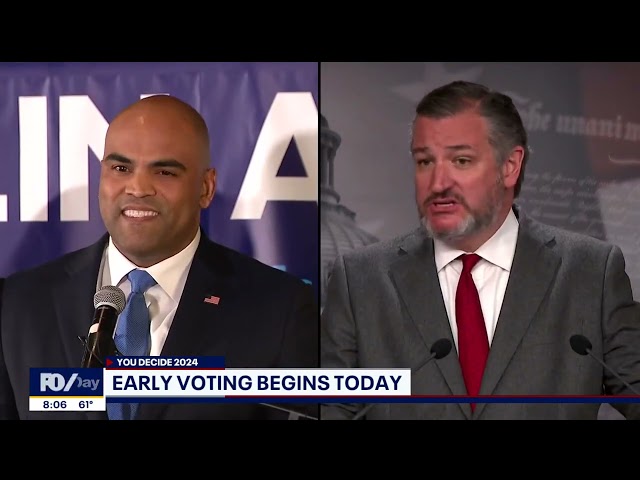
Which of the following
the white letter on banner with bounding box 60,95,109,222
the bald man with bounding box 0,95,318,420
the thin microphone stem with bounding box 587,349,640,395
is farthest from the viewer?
the white letter on banner with bounding box 60,95,109,222

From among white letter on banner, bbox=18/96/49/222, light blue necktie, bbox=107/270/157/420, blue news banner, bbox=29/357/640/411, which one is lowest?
blue news banner, bbox=29/357/640/411

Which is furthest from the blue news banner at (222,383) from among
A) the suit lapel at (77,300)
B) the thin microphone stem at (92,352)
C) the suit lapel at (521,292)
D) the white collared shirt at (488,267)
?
the white collared shirt at (488,267)

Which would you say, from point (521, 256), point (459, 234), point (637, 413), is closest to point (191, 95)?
point (459, 234)

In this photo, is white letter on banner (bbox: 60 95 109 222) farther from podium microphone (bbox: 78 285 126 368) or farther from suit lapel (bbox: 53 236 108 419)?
podium microphone (bbox: 78 285 126 368)

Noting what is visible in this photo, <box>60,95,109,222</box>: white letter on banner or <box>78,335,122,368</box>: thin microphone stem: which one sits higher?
<box>60,95,109,222</box>: white letter on banner

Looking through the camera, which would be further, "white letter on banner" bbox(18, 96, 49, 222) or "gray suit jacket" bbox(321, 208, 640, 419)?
"white letter on banner" bbox(18, 96, 49, 222)

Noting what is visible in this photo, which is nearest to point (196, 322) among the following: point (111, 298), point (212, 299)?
point (212, 299)

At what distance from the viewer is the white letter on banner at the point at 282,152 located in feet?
18.0

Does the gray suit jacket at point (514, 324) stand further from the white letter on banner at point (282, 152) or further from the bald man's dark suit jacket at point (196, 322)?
the white letter on banner at point (282, 152)

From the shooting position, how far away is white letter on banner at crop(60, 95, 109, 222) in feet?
18.2

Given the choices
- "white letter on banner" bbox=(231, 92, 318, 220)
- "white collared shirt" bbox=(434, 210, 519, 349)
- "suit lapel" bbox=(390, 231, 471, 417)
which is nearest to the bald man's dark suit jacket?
"white letter on banner" bbox=(231, 92, 318, 220)

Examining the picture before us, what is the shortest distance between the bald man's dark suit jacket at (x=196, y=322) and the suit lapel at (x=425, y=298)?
1.58 ft

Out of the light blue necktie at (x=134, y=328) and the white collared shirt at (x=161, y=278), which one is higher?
the white collared shirt at (x=161, y=278)

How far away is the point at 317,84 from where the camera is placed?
552 cm
